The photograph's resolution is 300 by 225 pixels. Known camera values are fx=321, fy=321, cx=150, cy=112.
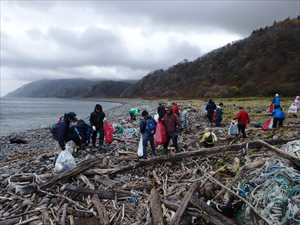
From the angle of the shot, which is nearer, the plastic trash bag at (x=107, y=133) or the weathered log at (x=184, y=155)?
the weathered log at (x=184, y=155)

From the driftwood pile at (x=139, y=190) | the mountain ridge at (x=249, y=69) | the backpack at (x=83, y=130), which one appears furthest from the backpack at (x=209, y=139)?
the mountain ridge at (x=249, y=69)

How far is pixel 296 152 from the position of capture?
6.89 m

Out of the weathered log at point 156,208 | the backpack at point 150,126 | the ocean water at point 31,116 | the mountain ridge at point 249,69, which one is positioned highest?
the mountain ridge at point 249,69

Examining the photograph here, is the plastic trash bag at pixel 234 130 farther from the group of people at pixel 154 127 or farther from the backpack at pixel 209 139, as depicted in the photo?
the group of people at pixel 154 127

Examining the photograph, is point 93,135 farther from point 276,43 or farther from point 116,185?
point 276,43

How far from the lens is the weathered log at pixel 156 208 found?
6098mm

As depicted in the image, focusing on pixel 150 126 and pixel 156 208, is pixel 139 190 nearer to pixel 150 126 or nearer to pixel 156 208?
pixel 156 208

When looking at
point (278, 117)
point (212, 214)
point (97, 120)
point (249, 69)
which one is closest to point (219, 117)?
point (278, 117)

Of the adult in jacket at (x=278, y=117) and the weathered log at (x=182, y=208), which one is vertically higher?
the adult in jacket at (x=278, y=117)

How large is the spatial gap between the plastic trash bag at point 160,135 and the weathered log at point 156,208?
3.94 m

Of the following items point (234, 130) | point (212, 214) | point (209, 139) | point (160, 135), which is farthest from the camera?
point (234, 130)

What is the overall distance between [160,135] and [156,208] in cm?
466

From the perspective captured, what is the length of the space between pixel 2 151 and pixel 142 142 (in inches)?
445

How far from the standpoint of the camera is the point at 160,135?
10.9m
